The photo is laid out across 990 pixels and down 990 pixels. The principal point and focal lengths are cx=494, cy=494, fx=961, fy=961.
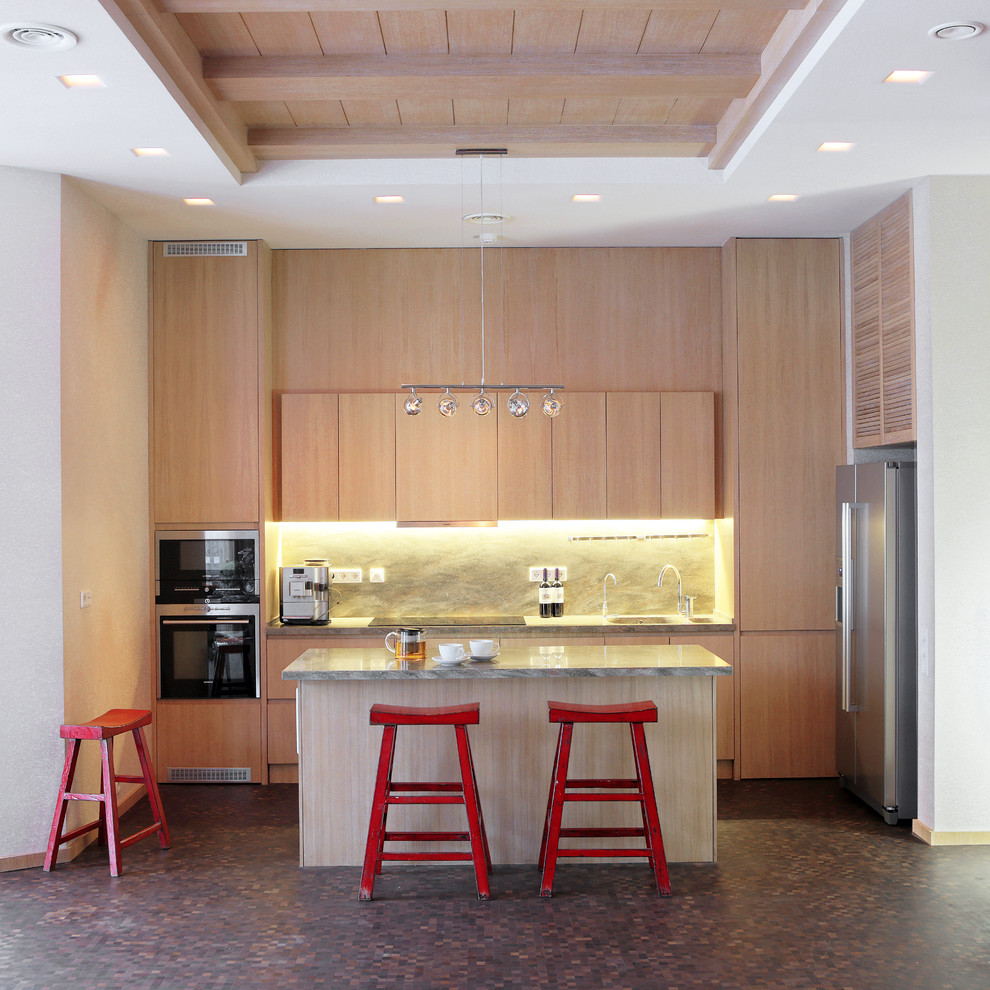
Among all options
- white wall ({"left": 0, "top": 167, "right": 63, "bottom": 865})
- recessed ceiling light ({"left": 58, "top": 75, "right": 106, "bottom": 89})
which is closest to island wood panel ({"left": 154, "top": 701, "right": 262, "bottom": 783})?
white wall ({"left": 0, "top": 167, "right": 63, "bottom": 865})

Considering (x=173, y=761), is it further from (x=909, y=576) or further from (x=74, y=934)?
(x=909, y=576)

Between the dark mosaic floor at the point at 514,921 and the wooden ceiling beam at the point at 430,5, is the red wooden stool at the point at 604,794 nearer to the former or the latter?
the dark mosaic floor at the point at 514,921

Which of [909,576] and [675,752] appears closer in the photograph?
[675,752]

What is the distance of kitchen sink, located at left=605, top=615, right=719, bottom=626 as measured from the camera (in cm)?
571

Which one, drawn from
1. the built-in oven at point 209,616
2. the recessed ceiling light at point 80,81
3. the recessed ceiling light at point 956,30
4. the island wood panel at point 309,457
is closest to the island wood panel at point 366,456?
the island wood panel at point 309,457

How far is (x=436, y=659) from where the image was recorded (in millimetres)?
4309

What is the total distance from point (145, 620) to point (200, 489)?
0.81 meters

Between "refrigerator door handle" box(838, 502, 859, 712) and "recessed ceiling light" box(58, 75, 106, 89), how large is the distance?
402 cm

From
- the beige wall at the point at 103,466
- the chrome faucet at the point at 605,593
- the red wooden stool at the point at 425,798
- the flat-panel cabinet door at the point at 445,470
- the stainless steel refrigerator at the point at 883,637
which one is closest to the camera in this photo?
the red wooden stool at the point at 425,798

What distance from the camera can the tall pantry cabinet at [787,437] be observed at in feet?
18.5

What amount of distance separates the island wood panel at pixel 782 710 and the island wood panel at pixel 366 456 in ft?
7.55

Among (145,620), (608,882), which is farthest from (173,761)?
(608,882)

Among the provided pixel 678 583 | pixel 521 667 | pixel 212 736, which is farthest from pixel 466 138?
pixel 212 736

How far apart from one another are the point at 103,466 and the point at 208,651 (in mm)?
1304
